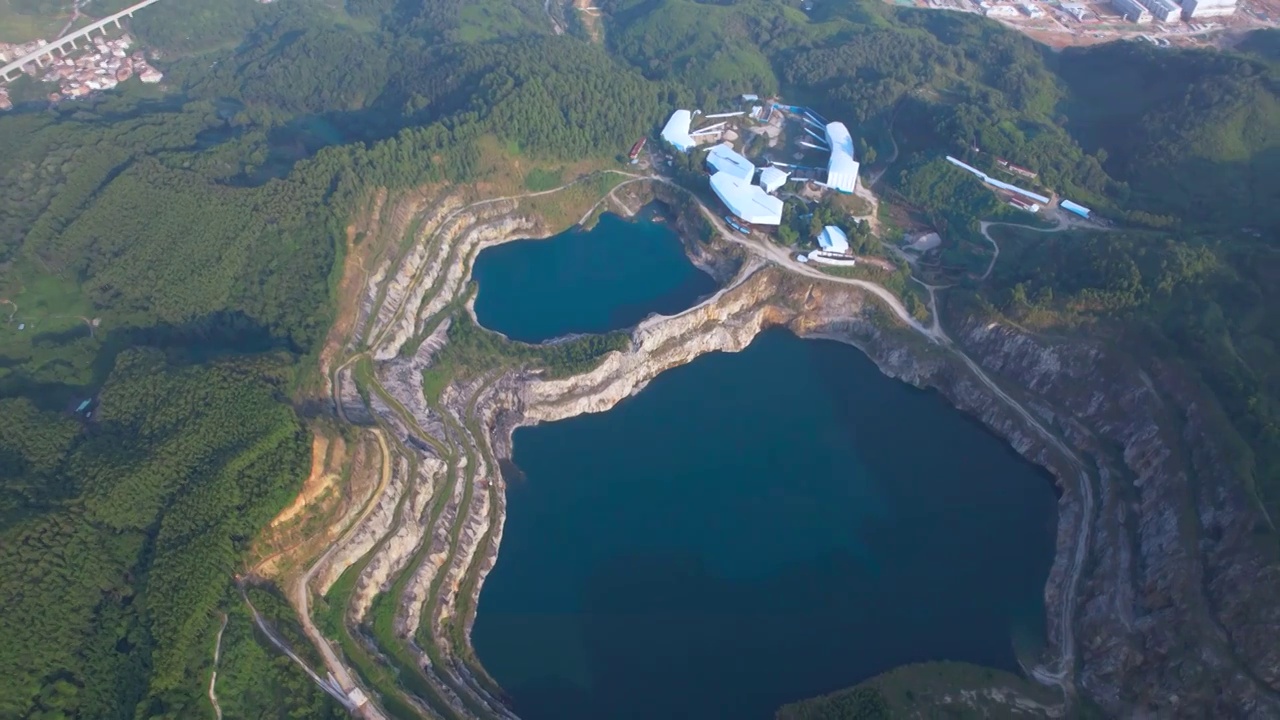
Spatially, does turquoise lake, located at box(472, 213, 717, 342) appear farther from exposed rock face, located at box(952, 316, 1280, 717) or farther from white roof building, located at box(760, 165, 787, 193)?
exposed rock face, located at box(952, 316, 1280, 717)

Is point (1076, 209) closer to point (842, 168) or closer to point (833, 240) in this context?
point (842, 168)

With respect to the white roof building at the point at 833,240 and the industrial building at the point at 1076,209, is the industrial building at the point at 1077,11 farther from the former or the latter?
the white roof building at the point at 833,240

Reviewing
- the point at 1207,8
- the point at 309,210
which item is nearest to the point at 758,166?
the point at 309,210

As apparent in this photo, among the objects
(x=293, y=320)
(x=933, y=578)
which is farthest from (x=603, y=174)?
(x=933, y=578)

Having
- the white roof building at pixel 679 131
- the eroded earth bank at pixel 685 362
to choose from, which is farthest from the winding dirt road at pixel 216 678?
the white roof building at pixel 679 131

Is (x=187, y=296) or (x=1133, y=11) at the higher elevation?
(x=187, y=296)

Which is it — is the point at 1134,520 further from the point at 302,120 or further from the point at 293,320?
the point at 302,120
